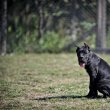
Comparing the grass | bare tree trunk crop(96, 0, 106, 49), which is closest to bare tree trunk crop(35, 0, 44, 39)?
the grass

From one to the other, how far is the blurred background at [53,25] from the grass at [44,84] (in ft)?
5.81

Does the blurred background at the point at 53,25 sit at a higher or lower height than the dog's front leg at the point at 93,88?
higher

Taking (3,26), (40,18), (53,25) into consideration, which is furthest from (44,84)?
(53,25)

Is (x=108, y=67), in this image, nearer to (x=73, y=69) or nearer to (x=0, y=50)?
(x=73, y=69)

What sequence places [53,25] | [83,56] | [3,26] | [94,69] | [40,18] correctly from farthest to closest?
[53,25]
[40,18]
[3,26]
[94,69]
[83,56]

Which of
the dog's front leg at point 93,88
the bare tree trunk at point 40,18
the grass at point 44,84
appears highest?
the bare tree trunk at point 40,18

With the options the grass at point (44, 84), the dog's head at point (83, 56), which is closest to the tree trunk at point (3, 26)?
the grass at point (44, 84)

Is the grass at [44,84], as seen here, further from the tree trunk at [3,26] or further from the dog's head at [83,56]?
the tree trunk at [3,26]

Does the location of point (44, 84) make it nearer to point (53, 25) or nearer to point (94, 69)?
point (94, 69)

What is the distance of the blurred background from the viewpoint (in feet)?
80.3

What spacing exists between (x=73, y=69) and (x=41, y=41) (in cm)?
751

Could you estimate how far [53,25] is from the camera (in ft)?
89.8

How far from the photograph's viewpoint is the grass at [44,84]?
11180mm

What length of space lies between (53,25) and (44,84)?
12.5m
